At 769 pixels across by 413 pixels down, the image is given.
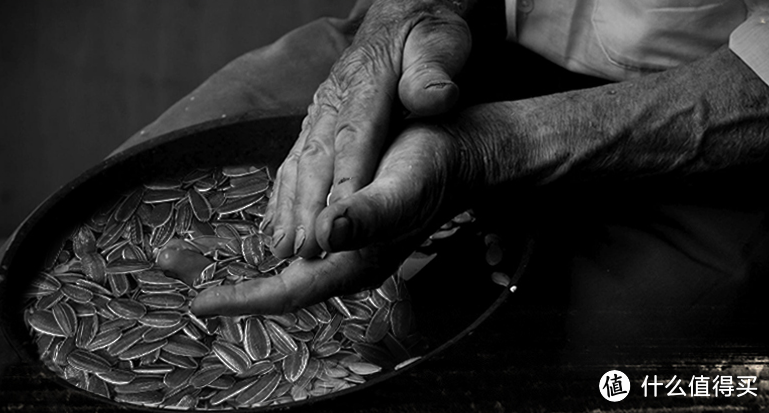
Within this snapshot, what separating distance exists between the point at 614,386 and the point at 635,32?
1.35 ft

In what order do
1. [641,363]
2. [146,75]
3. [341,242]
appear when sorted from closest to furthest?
[341,242]
[641,363]
[146,75]

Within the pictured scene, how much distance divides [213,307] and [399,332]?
0.19 meters

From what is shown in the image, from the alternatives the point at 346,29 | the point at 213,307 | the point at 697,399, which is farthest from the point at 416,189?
the point at 346,29

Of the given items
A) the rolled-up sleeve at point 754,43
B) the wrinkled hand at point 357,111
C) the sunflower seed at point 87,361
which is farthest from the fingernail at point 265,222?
the rolled-up sleeve at point 754,43

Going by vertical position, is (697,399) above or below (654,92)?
below

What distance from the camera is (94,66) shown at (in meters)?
2.15

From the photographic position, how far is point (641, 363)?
2.36ft

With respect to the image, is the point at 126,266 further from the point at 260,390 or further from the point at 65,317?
the point at 260,390

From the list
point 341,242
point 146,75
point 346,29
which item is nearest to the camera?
point 341,242

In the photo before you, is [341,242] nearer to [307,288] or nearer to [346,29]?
[307,288]

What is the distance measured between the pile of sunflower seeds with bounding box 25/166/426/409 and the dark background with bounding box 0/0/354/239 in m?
1.41

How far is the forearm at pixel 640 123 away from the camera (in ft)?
2.65

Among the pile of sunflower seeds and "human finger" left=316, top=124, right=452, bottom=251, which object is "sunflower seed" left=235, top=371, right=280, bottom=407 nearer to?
the pile of sunflower seeds

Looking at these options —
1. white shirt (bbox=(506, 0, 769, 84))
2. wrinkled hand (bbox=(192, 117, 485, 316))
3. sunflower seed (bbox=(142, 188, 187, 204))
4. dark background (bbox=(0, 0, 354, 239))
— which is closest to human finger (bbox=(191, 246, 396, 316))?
wrinkled hand (bbox=(192, 117, 485, 316))
